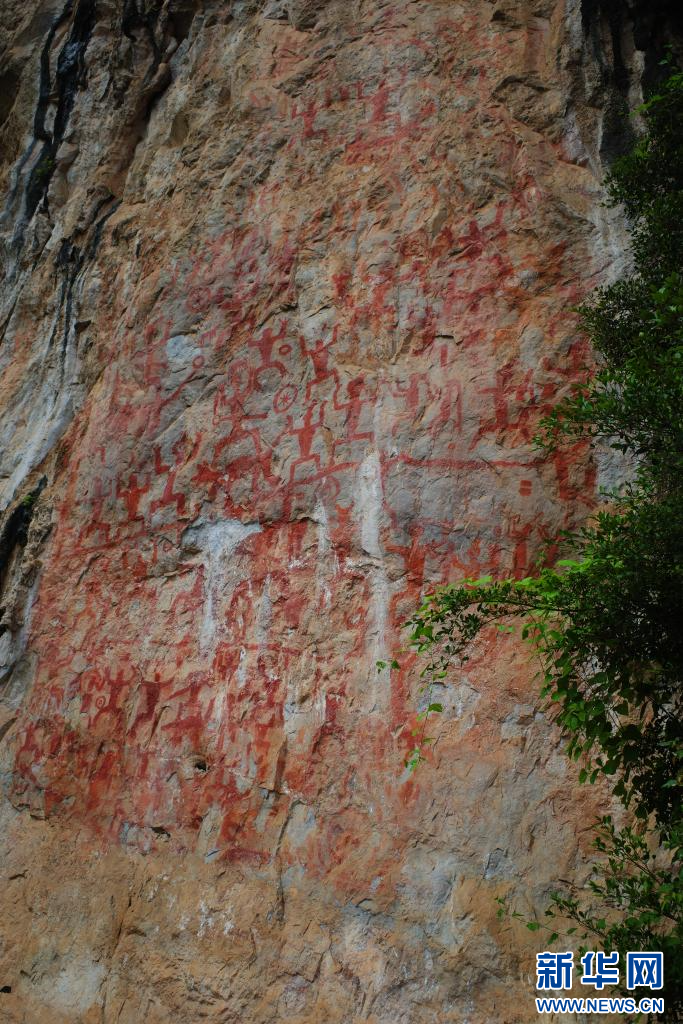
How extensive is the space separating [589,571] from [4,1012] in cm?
485

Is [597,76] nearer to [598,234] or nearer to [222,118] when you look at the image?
[598,234]

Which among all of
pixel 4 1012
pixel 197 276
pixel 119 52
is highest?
pixel 119 52

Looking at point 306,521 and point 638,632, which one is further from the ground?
point 638,632

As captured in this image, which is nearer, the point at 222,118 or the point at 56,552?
the point at 56,552

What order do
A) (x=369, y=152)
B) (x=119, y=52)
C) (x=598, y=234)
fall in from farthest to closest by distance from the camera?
(x=119, y=52)
(x=369, y=152)
(x=598, y=234)

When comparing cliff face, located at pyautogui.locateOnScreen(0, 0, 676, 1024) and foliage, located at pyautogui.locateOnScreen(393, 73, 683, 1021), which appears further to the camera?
cliff face, located at pyautogui.locateOnScreen(0, 0, 676, 1024)

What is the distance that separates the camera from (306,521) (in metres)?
6.02

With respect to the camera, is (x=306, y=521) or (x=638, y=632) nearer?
(x=638, y=632)

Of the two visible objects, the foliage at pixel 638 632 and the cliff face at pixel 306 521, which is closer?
the foliage at pixel 638 632

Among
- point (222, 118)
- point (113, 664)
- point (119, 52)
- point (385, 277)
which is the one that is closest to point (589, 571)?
point (385, 277)

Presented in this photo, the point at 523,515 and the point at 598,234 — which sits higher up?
the point at 598,234

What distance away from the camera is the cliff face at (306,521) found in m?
4.91

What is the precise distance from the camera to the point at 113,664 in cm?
651

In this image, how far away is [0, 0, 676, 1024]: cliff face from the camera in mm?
4910
